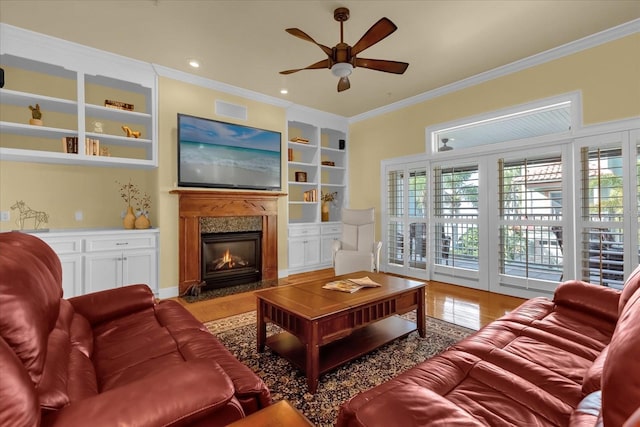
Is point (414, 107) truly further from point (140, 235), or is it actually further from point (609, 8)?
point (140, 235)

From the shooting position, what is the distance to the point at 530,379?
1.25m

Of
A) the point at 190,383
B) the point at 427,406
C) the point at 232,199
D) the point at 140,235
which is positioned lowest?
the point at 427,406

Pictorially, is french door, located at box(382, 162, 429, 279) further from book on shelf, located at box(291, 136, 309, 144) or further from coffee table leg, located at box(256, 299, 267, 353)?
coffee table leg, located at box(256, 299, 267, 353)

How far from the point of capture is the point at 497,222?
4.04 meters

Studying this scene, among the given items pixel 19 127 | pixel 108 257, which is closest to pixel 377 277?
pixel 108 257

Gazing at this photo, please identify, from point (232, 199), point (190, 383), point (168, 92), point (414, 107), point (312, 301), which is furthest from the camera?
point (414, 107)

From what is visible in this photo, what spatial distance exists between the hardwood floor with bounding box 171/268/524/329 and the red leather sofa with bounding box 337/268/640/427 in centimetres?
127

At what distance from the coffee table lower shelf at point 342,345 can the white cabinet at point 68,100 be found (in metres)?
2.98

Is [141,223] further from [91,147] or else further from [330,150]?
[330,150]

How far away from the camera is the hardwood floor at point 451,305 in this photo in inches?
123

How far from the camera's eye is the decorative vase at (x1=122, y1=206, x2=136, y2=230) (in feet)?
12.6

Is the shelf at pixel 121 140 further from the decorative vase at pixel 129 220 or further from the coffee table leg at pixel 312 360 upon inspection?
the coffee table leg at pixel 312 360

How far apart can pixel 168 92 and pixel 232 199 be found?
162 centimetres

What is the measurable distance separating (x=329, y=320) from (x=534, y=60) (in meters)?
3.94
